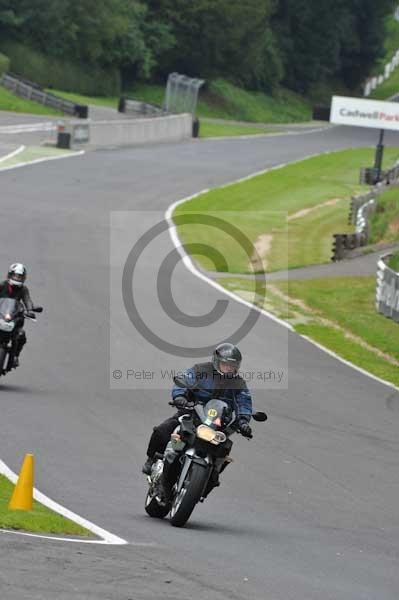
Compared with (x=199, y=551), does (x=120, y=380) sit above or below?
below

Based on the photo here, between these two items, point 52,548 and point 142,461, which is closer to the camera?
point 52,548

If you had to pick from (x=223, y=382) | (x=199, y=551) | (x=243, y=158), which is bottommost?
(x=243, y=158)

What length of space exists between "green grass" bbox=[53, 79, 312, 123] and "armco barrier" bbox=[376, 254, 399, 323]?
2512 inches

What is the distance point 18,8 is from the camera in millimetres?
89625

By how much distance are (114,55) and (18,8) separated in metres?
10.5

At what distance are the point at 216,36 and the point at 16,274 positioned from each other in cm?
9109

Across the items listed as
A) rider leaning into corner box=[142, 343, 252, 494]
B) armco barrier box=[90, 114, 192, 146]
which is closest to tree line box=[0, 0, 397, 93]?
armco barrier box=[90, 114, 192, 146]

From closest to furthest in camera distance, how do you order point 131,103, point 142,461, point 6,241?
point 142,461 → point 6,241 → point 131,103

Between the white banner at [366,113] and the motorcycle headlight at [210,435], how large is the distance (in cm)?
5381

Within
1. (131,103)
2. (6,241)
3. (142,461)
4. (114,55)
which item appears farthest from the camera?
(114,55)

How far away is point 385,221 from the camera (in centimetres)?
4647

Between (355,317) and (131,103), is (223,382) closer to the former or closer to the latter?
(355,317)

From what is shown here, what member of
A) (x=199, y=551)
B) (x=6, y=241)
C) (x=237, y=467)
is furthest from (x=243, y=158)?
(x=199, y=551)

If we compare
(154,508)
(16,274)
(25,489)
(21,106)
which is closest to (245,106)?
(21,106)
